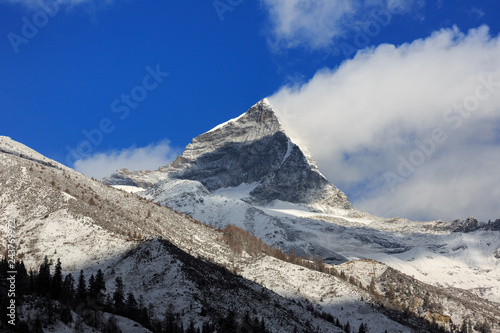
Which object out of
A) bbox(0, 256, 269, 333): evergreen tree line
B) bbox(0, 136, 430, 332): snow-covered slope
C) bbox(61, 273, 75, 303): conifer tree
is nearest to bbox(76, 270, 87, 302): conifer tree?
bbox(0, 256, 269, 333): evergreen tree line

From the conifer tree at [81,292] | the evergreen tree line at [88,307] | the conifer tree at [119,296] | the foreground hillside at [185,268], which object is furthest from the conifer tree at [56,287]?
the conifer tree at [119,296]

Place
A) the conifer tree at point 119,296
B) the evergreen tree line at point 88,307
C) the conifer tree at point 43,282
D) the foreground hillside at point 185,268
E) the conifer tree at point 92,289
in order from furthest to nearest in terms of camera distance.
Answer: the foreground hillside at point 185,268 < the conifer tree at point 92,289 < the conifer tree at point 119,296 < the conifer tree at point 43,282 < the evergreen tree line at point 88,307

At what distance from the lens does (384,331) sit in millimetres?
123625

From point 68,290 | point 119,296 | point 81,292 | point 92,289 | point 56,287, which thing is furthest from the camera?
point 92,289

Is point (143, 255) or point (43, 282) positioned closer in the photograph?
point (43, 282)

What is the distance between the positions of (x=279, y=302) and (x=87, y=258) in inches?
1518

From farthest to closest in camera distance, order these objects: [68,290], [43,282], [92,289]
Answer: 1. [92,289]
2. [68,290]
3. [43,282]

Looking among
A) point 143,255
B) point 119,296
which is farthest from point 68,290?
point 143,255

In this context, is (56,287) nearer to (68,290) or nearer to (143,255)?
(68,290)

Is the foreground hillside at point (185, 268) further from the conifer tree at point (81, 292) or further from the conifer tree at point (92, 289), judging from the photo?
the conifer tree at point (81, 292)

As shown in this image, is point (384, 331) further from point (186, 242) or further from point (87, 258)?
point (87, 258)

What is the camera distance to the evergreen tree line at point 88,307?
6725 cm

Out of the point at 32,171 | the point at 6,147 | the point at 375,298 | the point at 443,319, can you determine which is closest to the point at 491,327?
the point at 443,319

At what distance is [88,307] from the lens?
78.7 metres
